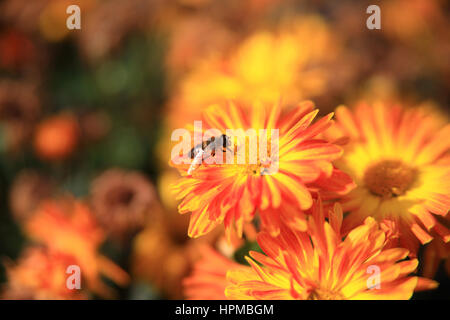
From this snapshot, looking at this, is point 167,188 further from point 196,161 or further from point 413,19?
point 413,19

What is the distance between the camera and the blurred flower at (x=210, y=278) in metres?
0.54

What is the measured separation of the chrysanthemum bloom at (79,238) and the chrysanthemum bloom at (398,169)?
41 centimetres

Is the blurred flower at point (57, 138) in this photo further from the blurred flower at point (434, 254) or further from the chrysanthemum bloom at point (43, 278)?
the blurred flower at point (434, 254)

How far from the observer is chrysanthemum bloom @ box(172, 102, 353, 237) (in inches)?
16.7

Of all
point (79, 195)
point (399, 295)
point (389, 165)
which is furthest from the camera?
point (79, 195)

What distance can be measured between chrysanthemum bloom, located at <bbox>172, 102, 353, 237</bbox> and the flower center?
8 cm

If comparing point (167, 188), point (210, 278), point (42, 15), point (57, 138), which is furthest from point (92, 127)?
point (210, 278)

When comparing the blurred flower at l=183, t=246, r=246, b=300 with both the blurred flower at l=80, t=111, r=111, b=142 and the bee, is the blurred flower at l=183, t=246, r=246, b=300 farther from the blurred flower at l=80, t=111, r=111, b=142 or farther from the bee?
the blurred flower at l=80, t=111, r=111, b=142

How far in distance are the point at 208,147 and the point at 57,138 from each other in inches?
23.4

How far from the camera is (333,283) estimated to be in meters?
0.45

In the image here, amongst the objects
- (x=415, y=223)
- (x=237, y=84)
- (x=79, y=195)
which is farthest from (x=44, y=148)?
(x=415, y=223)
